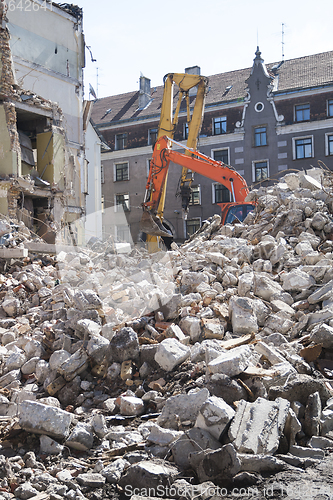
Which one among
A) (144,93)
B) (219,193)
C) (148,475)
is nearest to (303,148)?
(219,193)

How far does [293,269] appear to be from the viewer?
A: 6137mm

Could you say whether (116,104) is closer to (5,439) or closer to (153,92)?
(153,92)

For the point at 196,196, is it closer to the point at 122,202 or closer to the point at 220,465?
the point at 122,202

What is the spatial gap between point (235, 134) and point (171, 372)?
2213cm

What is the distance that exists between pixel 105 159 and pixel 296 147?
11993mm

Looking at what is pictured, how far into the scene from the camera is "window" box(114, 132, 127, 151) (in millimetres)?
28208

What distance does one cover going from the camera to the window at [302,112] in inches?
925

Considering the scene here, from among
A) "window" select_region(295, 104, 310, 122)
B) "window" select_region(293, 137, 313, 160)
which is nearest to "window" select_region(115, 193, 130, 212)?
"window" select_region(293, 137, 313, 160)

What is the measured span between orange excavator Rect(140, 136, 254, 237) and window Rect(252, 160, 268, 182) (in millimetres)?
11124

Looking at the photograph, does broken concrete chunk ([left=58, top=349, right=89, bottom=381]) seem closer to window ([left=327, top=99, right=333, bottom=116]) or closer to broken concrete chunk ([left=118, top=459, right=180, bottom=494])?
broken concrete chunk ([left=118, top=459, right=180, bottom=494])

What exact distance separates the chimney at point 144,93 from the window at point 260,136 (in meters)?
8.01

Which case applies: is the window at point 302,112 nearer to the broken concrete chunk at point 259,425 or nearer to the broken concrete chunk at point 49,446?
the broken concrete chunk at point 259,425

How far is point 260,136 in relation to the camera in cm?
2442

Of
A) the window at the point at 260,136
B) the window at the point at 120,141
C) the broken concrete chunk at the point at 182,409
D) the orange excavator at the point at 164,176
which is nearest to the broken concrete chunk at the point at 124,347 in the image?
the broken concrete chunk at the point at 182,409
